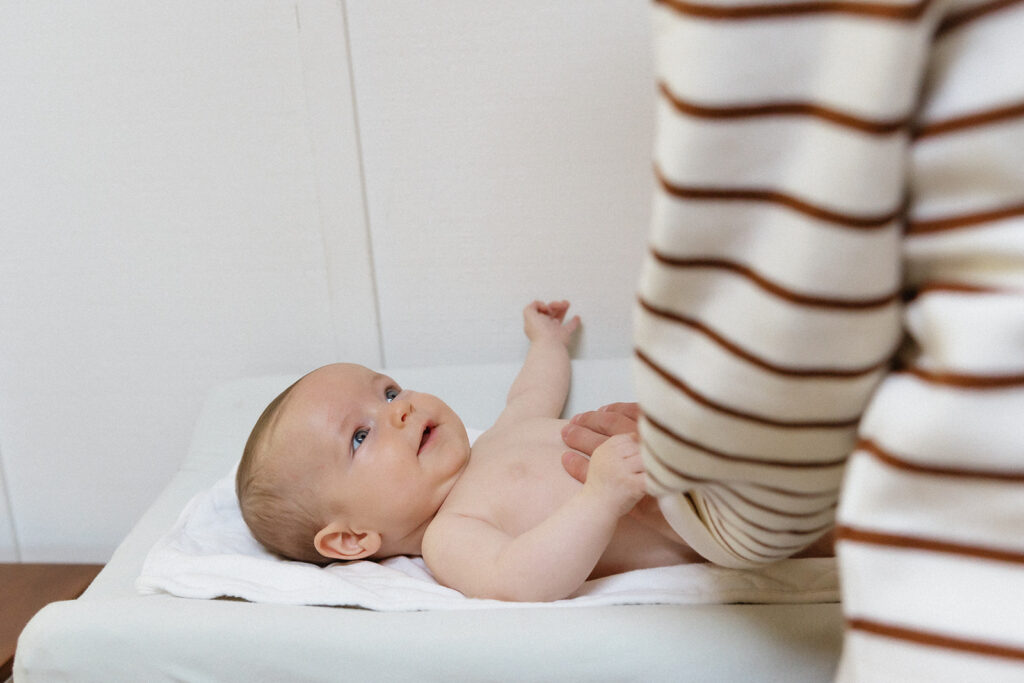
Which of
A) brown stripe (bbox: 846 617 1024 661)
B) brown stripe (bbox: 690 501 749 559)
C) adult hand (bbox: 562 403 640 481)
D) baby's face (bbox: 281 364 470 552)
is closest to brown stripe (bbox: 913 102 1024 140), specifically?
brown stripe (bbox: 846 617 1024 661)

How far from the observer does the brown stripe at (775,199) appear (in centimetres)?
34

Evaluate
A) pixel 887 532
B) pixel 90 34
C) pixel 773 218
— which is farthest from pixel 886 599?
pixel 90 34

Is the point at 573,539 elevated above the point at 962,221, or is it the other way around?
the point at 962,221

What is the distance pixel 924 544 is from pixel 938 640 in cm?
4

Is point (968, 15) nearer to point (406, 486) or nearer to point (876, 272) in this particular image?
point (876, 272)

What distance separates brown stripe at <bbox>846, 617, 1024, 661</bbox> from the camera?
34cm

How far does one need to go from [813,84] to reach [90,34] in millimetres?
1240

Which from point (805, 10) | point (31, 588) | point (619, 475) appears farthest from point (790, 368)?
point (31, 588)

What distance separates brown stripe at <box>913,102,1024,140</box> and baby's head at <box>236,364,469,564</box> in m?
0.76

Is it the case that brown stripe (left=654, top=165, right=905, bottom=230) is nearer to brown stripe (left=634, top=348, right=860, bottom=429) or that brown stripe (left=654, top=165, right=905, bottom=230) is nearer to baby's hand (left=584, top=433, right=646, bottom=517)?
brown stripe (left=634, top=348, right=860, bottom=429)

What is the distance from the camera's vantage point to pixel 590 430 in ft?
3.24

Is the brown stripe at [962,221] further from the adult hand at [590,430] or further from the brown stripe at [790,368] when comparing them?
the adult hand at [590,430]

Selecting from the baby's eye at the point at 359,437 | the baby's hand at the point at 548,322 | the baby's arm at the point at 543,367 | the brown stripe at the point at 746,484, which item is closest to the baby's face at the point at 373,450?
the baby's eye at the point at 359,437

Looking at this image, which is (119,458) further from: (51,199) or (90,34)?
(90,34)
